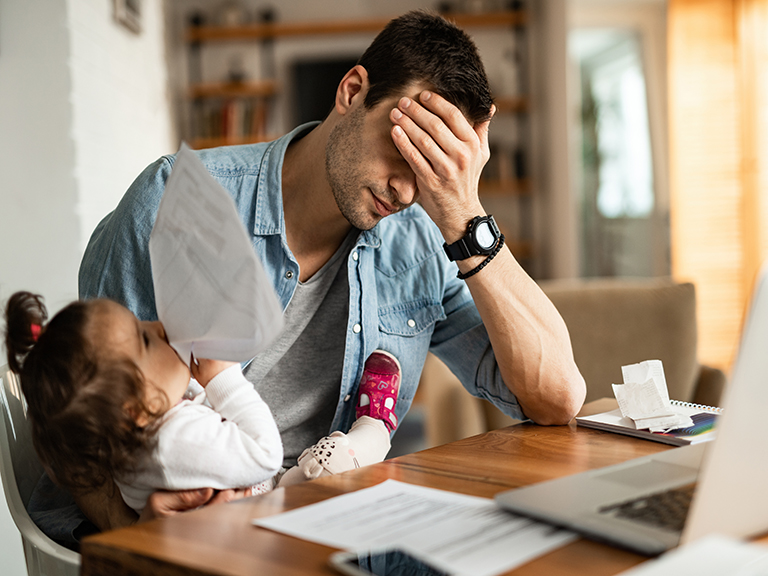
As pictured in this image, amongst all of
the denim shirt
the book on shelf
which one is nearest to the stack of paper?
the book on shelf

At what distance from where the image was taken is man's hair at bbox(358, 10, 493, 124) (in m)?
1.13

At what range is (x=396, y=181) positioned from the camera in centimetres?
116

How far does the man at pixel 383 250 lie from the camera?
3.58 ft

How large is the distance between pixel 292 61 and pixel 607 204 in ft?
8.08

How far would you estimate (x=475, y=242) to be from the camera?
1106mm

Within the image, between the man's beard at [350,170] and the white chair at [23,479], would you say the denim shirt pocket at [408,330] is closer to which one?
the man's beard at [350,170]

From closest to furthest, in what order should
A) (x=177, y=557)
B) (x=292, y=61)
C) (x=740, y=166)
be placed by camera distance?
(x=177, y=557) → (x=740, y=166) → (x=292, y=61)

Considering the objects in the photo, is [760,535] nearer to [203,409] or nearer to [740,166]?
[203,409]

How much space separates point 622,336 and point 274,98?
3.54 metres

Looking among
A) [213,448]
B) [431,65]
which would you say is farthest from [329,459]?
[431,65]

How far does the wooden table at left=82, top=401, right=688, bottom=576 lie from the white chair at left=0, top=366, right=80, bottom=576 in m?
0.30

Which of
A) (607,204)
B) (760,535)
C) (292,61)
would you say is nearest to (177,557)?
(760,535)

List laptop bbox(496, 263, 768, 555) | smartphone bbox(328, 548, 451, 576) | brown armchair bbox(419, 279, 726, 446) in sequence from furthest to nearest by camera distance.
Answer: brown armchair bbox(419, 279, 726, 446) < smartphone bbox(328, 548, 451, 576) < laptop bbox(496, 263, 768, 555)

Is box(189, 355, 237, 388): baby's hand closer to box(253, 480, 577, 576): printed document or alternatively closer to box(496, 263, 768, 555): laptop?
box(253, 480, 577, 576): printed document
